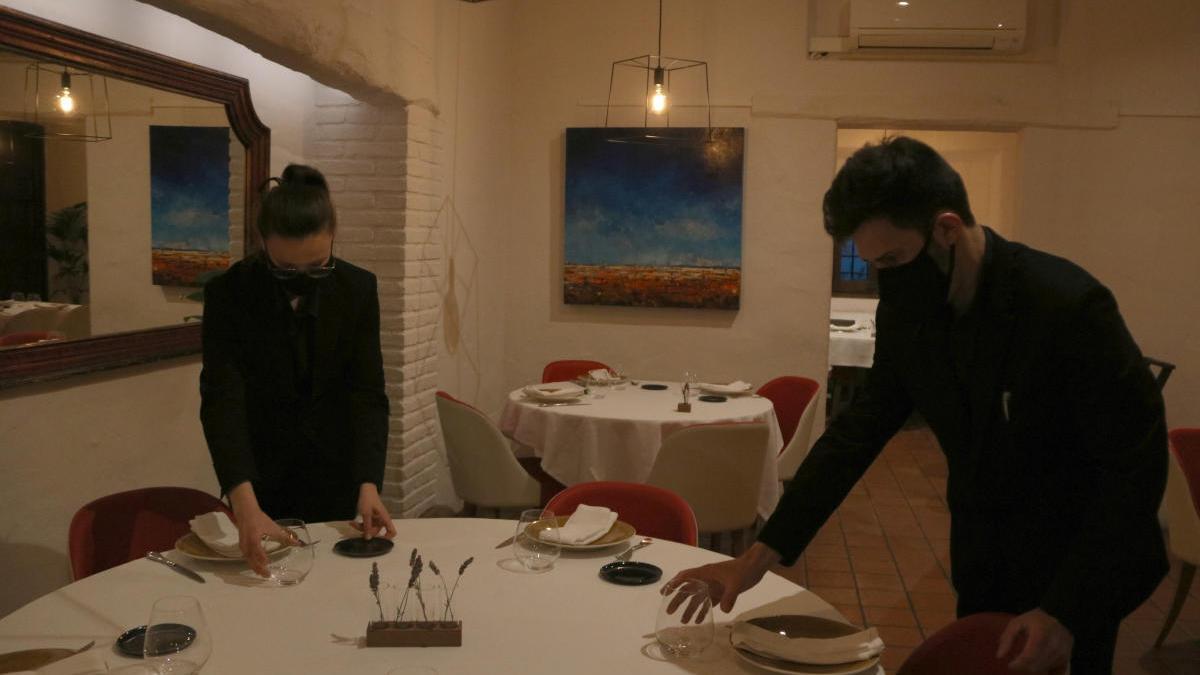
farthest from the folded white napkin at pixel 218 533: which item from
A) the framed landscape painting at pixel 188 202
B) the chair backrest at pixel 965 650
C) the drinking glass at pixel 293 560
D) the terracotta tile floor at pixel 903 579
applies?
the terracotta tile floor at pixel 903 579

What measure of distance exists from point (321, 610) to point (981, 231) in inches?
56.4

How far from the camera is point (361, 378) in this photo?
8.45 ft

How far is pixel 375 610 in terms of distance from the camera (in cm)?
192

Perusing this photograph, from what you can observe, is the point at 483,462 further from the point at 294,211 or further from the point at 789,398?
the point at 294,211

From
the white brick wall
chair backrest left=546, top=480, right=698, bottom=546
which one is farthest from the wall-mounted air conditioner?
chair backrest left=546, top=480, right=698, bottom=546

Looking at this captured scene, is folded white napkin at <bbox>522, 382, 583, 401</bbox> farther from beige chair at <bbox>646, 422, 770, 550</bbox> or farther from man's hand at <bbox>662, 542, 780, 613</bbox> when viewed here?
man's hand at <bbox>662, 542, 780, 613</bbox>

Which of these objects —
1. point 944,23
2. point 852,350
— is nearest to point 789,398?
point 944,23

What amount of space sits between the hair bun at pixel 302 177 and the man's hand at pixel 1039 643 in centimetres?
178

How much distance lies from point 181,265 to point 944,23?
185 inches

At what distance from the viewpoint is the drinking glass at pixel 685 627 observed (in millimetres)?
1721

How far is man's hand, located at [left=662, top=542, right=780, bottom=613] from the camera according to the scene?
1896 mm

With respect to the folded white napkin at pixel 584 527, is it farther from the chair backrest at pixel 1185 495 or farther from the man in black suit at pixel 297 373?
the chair backrest at pixel 1185 495

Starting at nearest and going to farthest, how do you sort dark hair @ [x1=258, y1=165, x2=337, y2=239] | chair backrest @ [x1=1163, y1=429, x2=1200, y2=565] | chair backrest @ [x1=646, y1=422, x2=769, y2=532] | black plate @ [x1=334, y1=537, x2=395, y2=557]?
1. black plate @ [x1=334, y1=537, x2=395, y2=557]
2. dark hair @ [x1=258, y1=165, x2=337, y2=239]
3. chair backrest @ [x1=1163, y1=429, x2=1200, y2=565]
4. chair backrest @ [x1=646, y1=422, x2=769, y2=532]

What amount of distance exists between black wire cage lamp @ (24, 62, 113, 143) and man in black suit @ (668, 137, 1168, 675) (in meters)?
2.49
